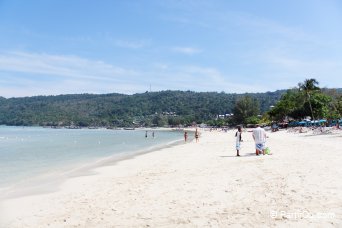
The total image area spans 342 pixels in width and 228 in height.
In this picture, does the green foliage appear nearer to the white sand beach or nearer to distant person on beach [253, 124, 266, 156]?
distant person on beach [253, 124, 266, 156]

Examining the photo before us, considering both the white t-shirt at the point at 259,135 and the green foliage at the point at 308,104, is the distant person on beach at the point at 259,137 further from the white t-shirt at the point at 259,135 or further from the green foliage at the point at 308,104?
the green foliage at the point at 308,104

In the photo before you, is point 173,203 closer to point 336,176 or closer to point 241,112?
point 336,176

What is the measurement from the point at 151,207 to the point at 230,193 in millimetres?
1915

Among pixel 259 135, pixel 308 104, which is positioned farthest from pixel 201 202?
pixel 308 104

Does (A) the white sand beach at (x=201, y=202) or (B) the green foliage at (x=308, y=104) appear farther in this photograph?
(B) the green foliage at (x=308, y=104)

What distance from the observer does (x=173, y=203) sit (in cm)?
775

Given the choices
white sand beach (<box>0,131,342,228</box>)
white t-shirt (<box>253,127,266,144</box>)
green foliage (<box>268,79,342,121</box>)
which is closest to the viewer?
white sand beach (<box>0,131,342,228</box>)

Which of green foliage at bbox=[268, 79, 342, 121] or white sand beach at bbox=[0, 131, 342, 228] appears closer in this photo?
white sand beach at bbox=[0, 131, 342, 228]

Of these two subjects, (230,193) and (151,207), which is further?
(230,193)

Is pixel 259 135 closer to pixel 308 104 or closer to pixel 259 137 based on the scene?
pixel 259 137

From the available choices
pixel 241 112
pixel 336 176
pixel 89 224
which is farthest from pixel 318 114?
pixel 89 224

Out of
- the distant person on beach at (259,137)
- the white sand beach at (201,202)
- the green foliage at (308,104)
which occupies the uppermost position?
the green foliage at (308,104)

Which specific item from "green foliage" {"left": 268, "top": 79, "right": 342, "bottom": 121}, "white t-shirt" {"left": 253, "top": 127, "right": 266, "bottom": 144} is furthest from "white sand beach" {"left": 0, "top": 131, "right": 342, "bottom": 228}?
"green foliage" {"left": 268, "top": 79, "right": 342, "bottom": 121}

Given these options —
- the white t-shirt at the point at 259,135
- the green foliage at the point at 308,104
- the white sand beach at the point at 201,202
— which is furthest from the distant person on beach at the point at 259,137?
the green foliage at the point at 308,104
